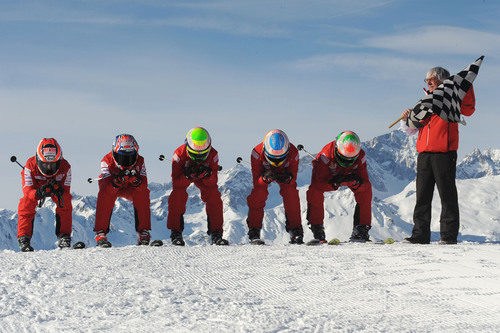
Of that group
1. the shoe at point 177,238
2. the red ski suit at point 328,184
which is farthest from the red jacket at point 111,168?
the red ski suit at point 328,184

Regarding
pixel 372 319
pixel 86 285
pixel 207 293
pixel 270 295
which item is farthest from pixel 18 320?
pixel 372 319

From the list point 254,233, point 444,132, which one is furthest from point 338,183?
point 444,132

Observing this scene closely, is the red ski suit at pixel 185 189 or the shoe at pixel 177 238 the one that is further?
the red ski suit at pixel 185 189

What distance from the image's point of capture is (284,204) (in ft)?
35.7

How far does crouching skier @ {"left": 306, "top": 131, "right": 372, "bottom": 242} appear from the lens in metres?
11.1

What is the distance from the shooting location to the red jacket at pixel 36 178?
35.0ft

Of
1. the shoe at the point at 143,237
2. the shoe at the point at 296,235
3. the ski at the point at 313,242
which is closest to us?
the ski at the point at 313,242

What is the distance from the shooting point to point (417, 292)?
256 inches

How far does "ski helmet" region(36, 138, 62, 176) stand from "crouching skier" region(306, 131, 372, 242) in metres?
4.49

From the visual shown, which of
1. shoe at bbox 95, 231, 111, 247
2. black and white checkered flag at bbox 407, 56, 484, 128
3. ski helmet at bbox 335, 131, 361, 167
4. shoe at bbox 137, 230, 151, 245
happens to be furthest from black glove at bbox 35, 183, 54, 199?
black and white checkered flag at bbox 407, 56, 484, 128

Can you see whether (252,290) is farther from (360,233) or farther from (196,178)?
(360,233)

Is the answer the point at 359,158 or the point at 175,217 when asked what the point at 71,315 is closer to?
the point at 175,217

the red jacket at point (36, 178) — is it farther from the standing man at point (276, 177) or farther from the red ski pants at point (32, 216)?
the standing man at point (276, 177)

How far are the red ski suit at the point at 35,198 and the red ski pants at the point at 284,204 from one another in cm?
320
